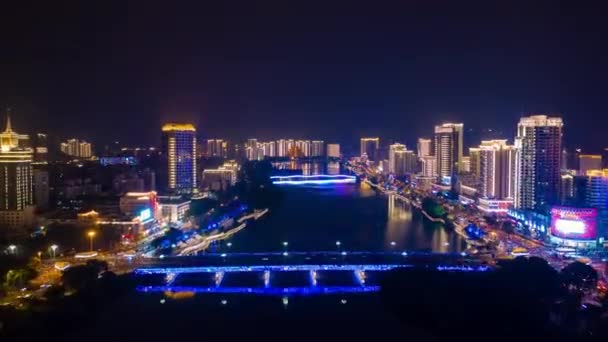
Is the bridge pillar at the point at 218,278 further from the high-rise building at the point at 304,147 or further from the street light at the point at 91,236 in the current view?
the high-rise building at the point at 304,147

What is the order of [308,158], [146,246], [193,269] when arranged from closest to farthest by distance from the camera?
[193,269] → [146,246] → [308,158]

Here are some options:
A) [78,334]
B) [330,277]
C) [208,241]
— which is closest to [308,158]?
[208,241]

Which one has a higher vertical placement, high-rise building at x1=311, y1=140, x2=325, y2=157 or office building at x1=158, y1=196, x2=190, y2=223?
high-rise building at x1=311, y1=140, x2=325, y2=157

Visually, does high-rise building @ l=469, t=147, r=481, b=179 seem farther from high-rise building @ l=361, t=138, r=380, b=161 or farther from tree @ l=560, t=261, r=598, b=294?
high-rise building @ l=361, t=138, r=380, b=161

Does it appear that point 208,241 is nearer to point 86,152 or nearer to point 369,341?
point 369,341

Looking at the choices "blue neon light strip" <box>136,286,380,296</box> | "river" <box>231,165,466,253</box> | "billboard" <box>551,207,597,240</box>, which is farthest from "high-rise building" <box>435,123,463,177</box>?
"blue neon light strip" <box>136,286,380,296</box>
